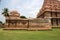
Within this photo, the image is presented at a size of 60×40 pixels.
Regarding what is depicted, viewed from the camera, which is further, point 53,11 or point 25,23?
point 53,11

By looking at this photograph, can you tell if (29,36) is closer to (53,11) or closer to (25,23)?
(25,23)

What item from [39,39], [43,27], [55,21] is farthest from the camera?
[55,21]

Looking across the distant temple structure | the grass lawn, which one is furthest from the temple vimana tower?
the grass lawn

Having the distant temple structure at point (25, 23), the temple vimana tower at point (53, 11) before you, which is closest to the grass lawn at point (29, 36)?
the distant temple structure at point (25, 23)

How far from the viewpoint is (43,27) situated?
2000 centimetres

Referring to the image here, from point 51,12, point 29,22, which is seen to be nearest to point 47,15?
point 51,12

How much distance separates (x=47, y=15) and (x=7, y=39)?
73.8 feet

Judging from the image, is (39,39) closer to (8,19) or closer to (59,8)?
(8,19)

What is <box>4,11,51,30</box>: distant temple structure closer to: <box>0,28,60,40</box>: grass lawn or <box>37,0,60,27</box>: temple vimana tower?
<box>0,28,60,40</box>: grass lawn

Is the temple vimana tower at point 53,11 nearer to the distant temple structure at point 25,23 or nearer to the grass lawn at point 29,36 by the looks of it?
the distant temple structure at point 25,23

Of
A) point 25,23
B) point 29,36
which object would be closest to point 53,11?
point 25,23

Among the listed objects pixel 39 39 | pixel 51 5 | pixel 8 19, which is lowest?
pixel 39 39

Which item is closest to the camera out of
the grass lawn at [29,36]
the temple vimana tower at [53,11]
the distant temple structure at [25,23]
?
the grass lawn at [29,36]

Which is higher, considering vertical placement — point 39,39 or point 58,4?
point 58,4
